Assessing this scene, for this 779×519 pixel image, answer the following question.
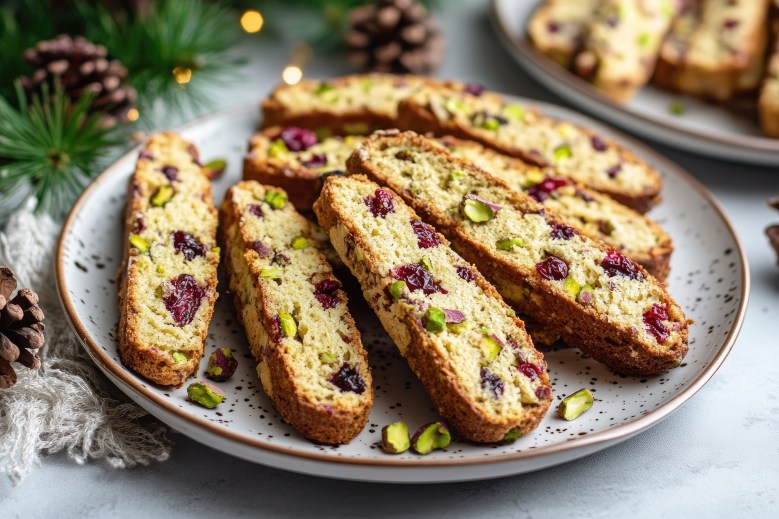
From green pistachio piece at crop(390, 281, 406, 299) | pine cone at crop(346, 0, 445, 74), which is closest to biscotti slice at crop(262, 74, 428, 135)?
pine cone at crop(346, 0, 445, 74)

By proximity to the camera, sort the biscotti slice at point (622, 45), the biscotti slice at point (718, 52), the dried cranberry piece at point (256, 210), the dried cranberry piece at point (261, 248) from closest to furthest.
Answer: the dried cranberry piece at point (261, 248)
the dried cranberry piece at point (256, 210)
the biscotti slice at point (622, 45)
the biscotti slice at point (718, 52)

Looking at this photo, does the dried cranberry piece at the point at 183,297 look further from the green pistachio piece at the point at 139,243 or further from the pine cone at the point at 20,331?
the pine cone at the point at 20,331

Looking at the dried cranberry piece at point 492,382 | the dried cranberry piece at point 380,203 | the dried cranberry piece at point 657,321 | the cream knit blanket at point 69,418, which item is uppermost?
the dried cranberry piece at point 380,203

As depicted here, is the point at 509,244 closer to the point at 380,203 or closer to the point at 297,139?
the point at 380,203

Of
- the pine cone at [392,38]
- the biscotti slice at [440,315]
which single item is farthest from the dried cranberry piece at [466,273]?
the pine cone at [392,38]

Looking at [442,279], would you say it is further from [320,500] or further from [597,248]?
[320,500]

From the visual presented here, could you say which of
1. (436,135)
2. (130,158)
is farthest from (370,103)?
(130,158)

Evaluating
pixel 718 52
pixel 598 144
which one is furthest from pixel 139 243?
pixel 718 52
